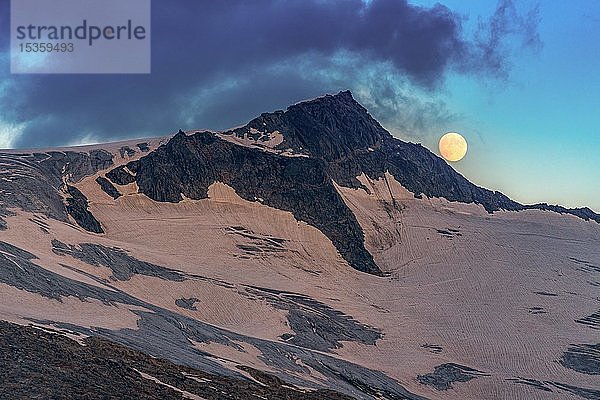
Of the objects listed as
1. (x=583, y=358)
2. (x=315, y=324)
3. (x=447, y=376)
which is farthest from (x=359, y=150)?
(x=447, y=376)

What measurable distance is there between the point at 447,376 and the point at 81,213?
4900cm

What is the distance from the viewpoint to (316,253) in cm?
9431

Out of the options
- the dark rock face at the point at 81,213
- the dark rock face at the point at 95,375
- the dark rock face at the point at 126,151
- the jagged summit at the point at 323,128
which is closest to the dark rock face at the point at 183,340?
the dark rock face at the point at 95,375

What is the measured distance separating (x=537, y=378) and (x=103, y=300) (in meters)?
38.9

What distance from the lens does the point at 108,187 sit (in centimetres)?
9850

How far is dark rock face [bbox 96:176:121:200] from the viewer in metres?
97.4

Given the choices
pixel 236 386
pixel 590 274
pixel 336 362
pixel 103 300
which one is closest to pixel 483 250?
pixel 590 274

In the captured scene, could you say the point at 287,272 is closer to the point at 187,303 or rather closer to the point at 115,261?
the point at 187,303

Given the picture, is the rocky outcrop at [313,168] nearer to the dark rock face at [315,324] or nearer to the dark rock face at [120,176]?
the dark rock face at [120,176]

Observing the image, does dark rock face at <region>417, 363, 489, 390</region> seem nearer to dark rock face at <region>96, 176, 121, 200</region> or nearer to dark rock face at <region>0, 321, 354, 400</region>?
dark rock face at <region>0, 321, 354, 400</region>

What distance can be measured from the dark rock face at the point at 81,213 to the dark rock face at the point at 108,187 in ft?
23.9

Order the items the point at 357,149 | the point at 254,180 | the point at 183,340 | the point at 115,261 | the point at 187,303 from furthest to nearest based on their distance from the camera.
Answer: the point at 357,149 < the point at 254,180 < the point at 115,261 < the point at 187,303 < the point at 183,340

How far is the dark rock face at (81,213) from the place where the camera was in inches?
3244

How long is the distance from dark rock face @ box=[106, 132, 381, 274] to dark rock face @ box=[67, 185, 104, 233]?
465 inches
